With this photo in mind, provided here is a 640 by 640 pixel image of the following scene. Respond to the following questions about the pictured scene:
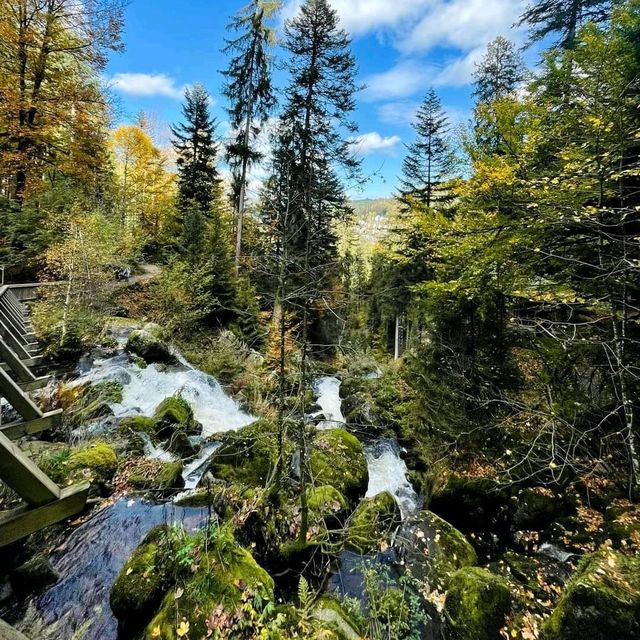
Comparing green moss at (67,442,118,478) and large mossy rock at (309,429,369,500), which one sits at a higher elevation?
green moss at (67,442,118,478)

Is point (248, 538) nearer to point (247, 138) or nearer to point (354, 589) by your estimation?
point (354, 589)

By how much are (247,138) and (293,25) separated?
545 cm

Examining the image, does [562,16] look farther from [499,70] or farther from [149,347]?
[149,347]

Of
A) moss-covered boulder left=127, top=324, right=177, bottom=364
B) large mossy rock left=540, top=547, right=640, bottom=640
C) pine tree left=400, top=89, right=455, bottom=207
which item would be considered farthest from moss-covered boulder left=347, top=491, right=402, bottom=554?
pine tree left=400, top=89, right=455, bottom=207

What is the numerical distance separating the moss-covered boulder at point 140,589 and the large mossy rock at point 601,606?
403 centimetres

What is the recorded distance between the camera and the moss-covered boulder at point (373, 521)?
17.7 ft

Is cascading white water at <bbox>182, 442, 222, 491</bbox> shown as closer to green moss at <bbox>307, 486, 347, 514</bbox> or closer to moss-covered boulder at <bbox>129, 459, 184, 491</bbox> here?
moss-covered boulder at <bbox>129, 459, 184, 491</bbox>

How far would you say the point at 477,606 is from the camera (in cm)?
386

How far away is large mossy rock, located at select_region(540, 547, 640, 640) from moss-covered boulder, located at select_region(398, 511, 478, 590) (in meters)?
1.87

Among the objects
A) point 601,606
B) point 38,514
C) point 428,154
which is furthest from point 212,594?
point 428,154

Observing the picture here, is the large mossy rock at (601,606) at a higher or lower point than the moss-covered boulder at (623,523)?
higher

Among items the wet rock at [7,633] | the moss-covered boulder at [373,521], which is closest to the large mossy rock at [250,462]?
the moss-covered boulder at [373,521]

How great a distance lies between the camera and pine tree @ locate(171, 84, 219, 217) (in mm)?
20516

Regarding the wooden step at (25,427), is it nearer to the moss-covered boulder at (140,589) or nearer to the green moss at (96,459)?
the green moss at (96,459)
